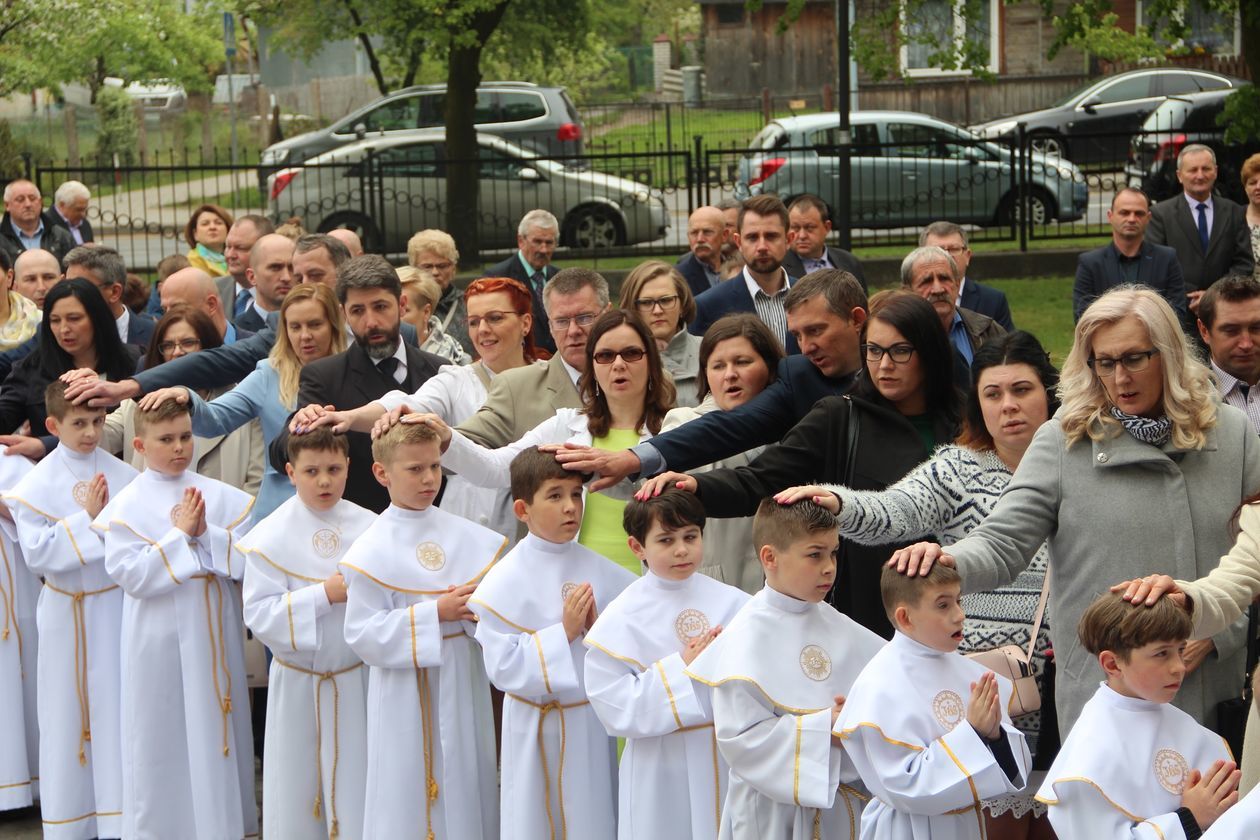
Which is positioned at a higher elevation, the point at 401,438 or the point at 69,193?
the point at 69,193

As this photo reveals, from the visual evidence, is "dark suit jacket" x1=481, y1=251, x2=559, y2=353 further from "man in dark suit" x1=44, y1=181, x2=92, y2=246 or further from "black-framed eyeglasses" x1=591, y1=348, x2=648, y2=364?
"man in dark suit" x1=44, y1=181, x2=92, y2=246

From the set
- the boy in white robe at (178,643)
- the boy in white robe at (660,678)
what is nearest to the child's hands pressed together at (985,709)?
the boy in white robe at (660,678)

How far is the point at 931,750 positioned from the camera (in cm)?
469

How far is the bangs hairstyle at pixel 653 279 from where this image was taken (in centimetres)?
743

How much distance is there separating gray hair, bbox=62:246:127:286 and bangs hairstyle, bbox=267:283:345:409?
5.99 ft

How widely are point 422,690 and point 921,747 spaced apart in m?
2.29

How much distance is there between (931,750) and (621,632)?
127 centimetres

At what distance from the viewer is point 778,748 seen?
4.98m

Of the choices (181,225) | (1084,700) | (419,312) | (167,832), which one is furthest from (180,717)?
(181,225)

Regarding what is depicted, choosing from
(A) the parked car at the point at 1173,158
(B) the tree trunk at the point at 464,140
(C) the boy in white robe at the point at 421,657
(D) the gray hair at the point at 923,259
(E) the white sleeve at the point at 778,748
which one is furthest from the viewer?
(B) the tree trunk at the point at 464,140

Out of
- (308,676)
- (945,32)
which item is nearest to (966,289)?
(308,676)

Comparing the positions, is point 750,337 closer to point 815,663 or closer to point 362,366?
point 815,663

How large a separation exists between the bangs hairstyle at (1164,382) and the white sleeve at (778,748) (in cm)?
110

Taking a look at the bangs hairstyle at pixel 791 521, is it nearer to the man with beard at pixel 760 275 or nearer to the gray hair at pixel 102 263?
the man with beard at pixel 760 275
